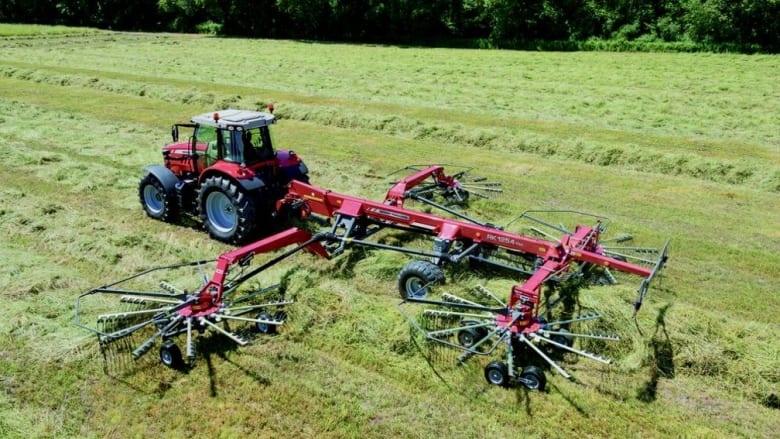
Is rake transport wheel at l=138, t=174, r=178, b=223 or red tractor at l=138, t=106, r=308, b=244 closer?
red tractor at l=138, t=106, r=308, b=244

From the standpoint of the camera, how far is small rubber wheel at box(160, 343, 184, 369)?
6109mm

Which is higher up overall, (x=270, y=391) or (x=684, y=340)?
(x=684, y=340)

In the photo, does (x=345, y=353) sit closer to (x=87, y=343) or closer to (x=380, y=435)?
(x=380, y=435)

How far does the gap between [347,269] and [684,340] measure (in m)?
4.20

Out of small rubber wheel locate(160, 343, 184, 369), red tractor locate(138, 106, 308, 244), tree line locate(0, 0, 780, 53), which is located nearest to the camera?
small rubber wheel locate(160, 343, 184, 369)

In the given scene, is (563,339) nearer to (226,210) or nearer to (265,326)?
(265,326)

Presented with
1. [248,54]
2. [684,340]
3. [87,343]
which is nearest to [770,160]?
[684,340]

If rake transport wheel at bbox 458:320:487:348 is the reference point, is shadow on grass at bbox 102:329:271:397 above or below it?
below

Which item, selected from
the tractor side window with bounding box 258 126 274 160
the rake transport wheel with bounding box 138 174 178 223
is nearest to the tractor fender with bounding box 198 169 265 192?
the tractor side window with bounding box 258 126 274 160

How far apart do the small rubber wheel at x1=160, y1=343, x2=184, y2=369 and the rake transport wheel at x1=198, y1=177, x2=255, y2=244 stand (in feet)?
9.62

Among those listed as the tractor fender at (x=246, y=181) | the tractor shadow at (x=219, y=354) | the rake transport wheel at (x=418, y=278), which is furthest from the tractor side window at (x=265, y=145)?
the tractor shadow at (x=219, y=354)

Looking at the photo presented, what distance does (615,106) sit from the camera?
18.9m

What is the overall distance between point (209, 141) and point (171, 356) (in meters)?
4.24

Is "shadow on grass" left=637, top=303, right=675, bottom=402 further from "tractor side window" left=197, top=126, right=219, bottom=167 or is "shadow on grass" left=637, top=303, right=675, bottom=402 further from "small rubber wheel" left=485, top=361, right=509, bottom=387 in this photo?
"tractor side window" left=197, top=126, right=219, bottom=167
